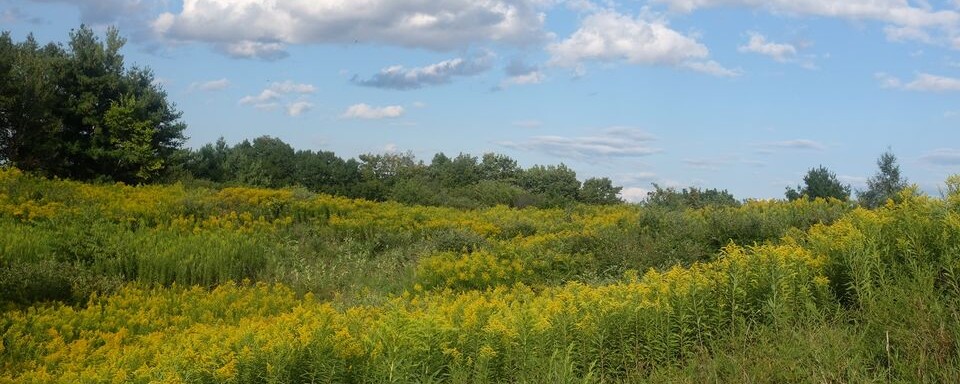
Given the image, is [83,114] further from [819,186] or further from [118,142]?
[819,186]

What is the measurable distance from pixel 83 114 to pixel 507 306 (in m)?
18.1

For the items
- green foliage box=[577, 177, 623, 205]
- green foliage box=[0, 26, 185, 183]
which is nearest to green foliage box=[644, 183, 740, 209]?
green foliage box=[577, 177, 623, 205]

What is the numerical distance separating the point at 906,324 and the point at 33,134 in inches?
774

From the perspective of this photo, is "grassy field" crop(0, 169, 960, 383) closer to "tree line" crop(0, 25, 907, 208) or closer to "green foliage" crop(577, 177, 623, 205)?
"tree line" crop(0, 25, 907, 208)

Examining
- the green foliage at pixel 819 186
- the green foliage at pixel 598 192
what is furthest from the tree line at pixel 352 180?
the green foliage at pixel 819 186

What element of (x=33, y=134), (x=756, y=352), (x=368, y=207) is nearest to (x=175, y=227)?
(x=368, y=207)

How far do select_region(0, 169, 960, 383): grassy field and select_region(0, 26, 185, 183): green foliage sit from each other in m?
7.82

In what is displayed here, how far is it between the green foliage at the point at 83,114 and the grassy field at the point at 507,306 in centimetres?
782

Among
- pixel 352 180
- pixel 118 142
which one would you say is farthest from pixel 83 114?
pixel 352 180

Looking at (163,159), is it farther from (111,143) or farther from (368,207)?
(368,207)

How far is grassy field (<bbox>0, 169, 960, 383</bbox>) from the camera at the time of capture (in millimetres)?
4441

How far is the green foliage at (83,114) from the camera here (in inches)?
746

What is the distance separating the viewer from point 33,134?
1914 centimetres

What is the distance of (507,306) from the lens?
18.4 feet
